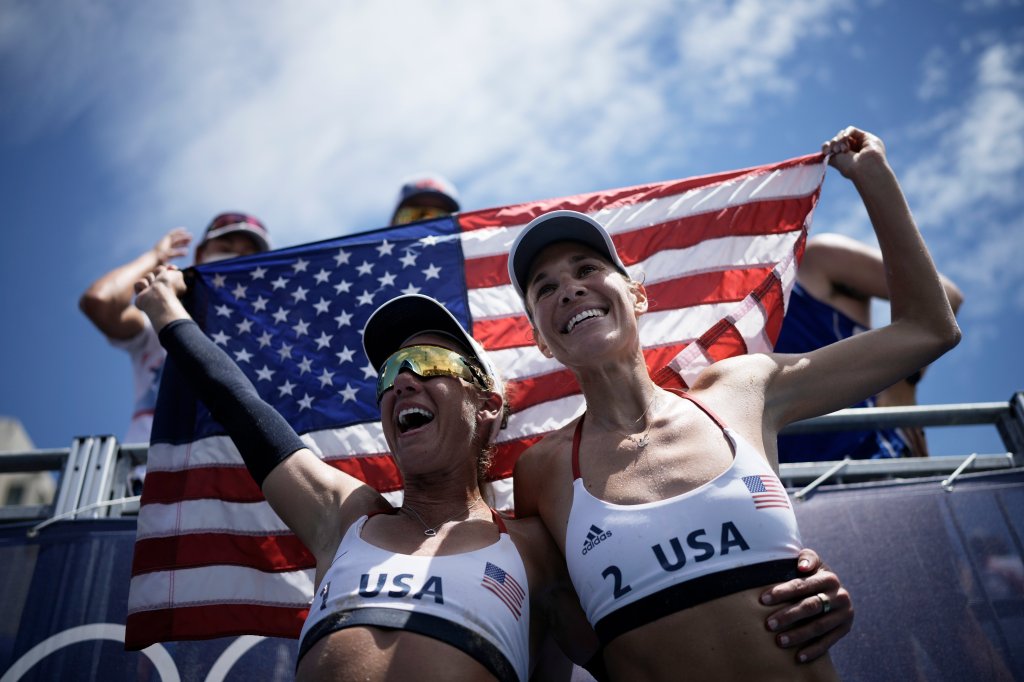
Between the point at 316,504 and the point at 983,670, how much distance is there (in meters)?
3.22

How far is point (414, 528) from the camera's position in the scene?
2668 millimetres

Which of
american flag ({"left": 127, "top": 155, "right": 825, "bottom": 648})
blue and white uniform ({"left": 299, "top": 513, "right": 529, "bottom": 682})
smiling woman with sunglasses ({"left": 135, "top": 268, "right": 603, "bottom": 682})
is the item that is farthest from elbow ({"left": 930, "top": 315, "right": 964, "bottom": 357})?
blue and white uniform ({"left": 299, "top": 513, "right": 529, "bottom": 682})

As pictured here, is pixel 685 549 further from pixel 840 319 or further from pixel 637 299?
pixel 840 319

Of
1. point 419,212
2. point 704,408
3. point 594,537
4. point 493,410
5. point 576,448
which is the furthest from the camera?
point 419,212

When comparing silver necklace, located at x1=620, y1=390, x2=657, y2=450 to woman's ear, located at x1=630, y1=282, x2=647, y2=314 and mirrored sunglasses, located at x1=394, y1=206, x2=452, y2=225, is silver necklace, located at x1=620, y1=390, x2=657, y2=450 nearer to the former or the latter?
woman's ear, located at x1=630, y1=282, x2=647, y2=314

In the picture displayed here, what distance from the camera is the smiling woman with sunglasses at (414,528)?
2197 mm

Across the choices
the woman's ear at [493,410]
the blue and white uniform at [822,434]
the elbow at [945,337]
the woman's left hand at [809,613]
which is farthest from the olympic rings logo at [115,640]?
the blue and white uniform at [822,434]

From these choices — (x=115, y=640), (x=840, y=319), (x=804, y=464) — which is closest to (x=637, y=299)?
(x=804, y=464)

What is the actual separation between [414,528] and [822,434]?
370 centimetres

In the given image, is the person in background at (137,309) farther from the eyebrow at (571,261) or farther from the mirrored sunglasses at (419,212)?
the eyebrow at (571,261)

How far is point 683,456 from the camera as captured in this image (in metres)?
2.46

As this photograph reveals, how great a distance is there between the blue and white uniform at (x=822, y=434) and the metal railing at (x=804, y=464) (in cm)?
58

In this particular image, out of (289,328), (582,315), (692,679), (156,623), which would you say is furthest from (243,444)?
(692,679)

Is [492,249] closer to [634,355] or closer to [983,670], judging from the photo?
[634,355]
